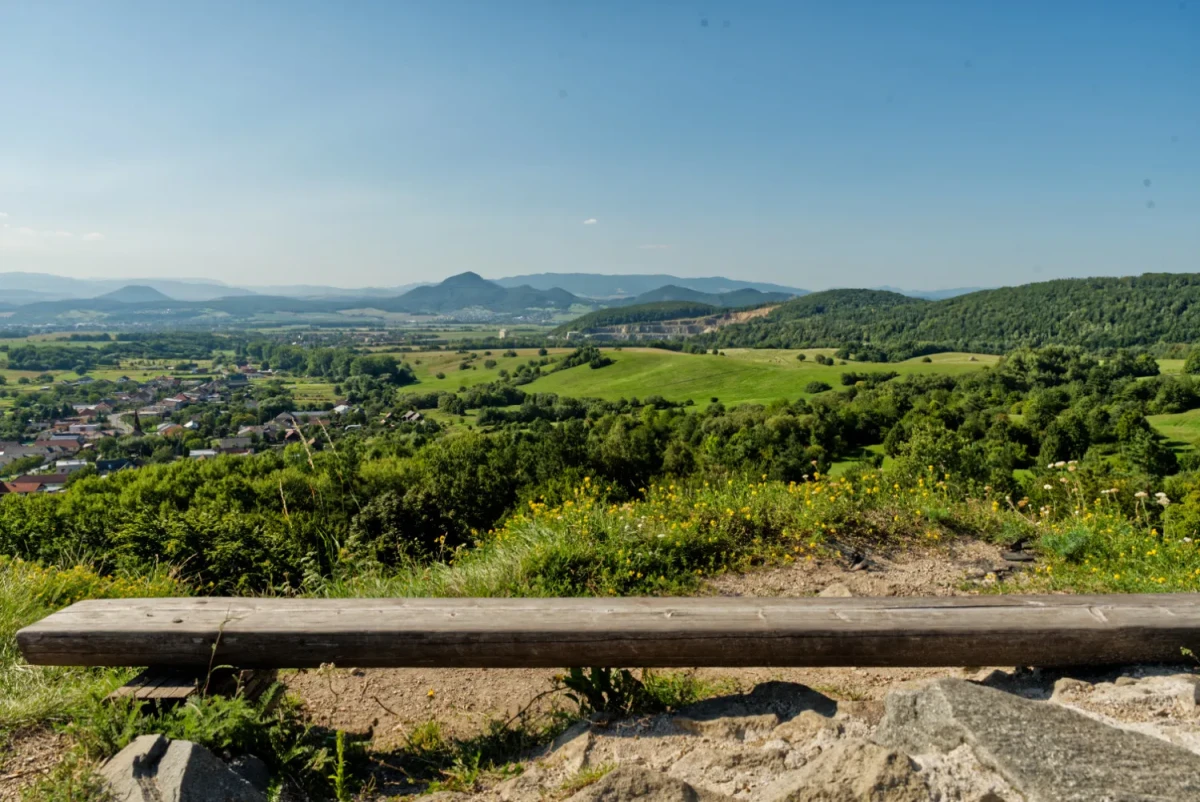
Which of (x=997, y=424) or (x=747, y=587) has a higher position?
(x=747, y=587)

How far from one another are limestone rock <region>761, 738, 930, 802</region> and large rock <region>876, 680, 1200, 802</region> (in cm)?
20

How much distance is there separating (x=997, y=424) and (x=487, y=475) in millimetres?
46104

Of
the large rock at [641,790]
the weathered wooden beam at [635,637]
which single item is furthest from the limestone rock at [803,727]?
the large rock at [641,790]

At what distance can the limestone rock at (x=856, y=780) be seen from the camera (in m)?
1.91

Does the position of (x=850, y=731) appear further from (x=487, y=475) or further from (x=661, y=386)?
(x=661, y=386)

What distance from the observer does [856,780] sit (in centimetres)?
196

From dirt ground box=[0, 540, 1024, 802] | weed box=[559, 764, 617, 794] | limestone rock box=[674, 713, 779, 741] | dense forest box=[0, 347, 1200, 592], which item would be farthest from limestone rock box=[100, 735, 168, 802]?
dense forest box=[0, 347, 1200, 592]

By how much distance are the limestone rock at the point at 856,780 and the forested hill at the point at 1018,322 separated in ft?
368

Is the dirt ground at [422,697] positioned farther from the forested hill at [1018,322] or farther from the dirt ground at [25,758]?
the forested hill at [1018,322]

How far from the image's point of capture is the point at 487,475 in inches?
552

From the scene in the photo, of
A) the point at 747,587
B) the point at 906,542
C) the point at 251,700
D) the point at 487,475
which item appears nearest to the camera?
the point at 251,700

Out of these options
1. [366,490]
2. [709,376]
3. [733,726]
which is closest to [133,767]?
[733,726]

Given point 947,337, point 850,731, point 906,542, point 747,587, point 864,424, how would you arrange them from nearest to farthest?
point 850,731
point 747,587
point 906,542
point 864,424
point 947,337

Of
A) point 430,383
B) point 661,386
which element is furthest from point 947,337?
point 430,383
